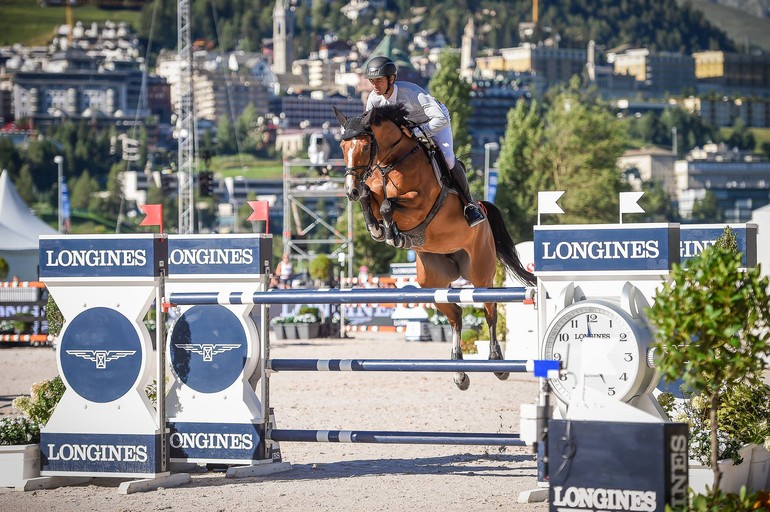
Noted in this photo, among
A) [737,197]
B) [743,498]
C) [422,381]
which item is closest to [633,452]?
[743,498]

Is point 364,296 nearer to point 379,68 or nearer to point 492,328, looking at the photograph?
point 379,68

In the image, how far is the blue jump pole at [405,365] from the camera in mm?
5387

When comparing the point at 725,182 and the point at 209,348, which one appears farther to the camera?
the point at 725,182

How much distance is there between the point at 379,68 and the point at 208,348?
2109 millimetres

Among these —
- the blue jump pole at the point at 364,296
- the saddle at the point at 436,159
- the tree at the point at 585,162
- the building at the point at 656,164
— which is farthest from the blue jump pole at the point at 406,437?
the building at the point at 656,164

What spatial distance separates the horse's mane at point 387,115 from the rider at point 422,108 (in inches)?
4.2

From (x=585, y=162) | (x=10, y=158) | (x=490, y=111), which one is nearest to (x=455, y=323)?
(x=585, y=162)

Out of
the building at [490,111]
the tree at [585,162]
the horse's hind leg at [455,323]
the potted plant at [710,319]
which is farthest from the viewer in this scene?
the building at [490,111]

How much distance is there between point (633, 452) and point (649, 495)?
151 millimetres

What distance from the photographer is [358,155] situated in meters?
6.98

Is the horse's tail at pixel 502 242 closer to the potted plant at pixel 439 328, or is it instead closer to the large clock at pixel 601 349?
the large clock at pixel 601 349

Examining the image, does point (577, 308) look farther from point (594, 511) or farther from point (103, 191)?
point (103, 191)

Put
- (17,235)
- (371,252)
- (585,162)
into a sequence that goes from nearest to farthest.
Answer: (17,235), (371,252), (585,162)

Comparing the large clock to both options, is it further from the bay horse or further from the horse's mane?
the horse's mane
